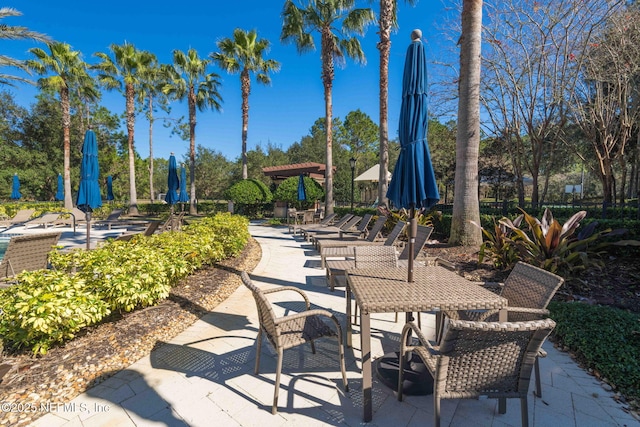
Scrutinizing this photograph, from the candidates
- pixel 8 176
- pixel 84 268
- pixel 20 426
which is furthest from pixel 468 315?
pixel 8 176

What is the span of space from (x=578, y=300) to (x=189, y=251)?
5558 millimetres

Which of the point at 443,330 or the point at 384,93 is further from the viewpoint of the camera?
the point at 384,93

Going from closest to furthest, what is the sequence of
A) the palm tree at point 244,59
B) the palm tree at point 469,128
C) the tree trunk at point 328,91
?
the palm tree at point 469,128 → the tree trunk at point 328,91 → the palm tree at point 244,59

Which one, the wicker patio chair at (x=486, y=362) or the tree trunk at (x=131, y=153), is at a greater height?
the tree trunk at (x=131, y=153)

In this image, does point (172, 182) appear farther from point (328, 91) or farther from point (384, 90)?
point (384, 90)

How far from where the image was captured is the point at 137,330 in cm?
323

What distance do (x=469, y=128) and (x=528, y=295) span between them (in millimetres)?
5064

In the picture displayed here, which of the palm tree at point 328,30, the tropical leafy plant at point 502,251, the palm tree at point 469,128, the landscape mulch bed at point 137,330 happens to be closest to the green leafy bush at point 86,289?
the landscape mulch bed at point 137,330

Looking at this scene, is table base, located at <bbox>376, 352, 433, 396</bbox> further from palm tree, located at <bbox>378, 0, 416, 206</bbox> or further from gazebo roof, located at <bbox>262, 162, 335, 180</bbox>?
gazebo roof, located at <bbox>262, 162, 335, 180</bbox>

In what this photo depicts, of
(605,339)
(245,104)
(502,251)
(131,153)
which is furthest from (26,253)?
(131,153)

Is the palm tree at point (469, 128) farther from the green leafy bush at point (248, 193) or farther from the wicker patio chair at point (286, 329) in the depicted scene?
the green leafy bush at point (248, 193)

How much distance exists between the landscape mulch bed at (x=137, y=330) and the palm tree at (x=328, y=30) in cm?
985

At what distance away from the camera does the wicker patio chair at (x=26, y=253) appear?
430 cm

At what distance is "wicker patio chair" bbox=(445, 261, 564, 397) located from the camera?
2293 millimetres
